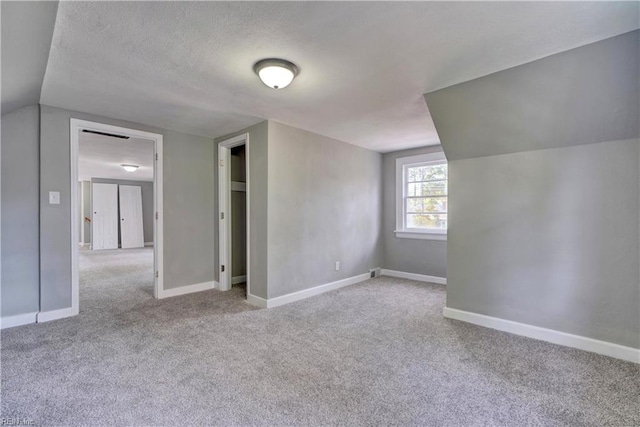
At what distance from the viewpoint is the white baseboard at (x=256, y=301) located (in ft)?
11.5

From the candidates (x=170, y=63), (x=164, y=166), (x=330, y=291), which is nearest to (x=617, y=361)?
(x=330, y=291)

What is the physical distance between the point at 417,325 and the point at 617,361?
145 cm

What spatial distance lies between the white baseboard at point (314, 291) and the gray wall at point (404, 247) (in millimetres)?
634

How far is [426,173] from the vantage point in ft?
16.2

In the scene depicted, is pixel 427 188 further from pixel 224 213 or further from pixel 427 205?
pixel 224 213

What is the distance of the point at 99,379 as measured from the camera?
6.49 feet

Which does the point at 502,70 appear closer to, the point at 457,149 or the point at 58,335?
the point at 457,149

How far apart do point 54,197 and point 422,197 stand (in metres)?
4.77

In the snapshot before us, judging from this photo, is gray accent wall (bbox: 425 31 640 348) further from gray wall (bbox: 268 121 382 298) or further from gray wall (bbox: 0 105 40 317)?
gray wall (bbox: 0 105 40 317)

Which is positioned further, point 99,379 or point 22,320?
point 22,320

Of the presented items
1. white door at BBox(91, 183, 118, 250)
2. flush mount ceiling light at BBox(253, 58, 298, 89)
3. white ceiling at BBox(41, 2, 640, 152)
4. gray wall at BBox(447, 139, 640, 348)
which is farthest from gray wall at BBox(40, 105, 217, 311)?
white door at BBox(91, 183, 118, 250)

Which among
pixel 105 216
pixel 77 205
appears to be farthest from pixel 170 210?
pixel 105 216

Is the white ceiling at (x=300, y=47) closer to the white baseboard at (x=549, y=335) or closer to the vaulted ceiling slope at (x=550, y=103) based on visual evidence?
the vaulted ceiling slope at (x=550, y=103)

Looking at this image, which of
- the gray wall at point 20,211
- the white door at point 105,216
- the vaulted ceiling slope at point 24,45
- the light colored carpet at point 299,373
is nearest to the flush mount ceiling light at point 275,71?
the vaulted ceiling slope at point 24,45
